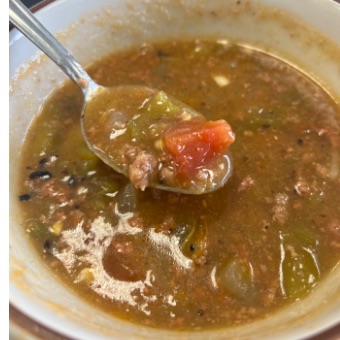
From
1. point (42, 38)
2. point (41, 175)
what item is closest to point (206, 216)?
point (41, 175)

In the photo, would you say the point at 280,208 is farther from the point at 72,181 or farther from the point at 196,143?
the point at 72,181

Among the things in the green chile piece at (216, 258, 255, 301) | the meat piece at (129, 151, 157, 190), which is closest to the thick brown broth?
the green chile piece at (216, 258, 255, 301)

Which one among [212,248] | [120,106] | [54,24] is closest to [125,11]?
[54,24]

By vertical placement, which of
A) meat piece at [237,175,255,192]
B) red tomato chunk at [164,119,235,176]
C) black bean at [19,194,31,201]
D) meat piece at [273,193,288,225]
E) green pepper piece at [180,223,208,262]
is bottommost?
black bean at [19,194,31,201]

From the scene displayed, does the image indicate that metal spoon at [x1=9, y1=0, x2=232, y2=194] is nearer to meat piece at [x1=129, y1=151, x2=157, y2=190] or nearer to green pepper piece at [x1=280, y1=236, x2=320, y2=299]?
meat piece at [x1=129, y1=151, x2=157, y2=190]

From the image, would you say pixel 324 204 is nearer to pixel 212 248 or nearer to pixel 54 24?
pixel 212 248

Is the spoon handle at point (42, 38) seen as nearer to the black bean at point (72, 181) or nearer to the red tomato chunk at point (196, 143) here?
the black bean at point (72, 181)
